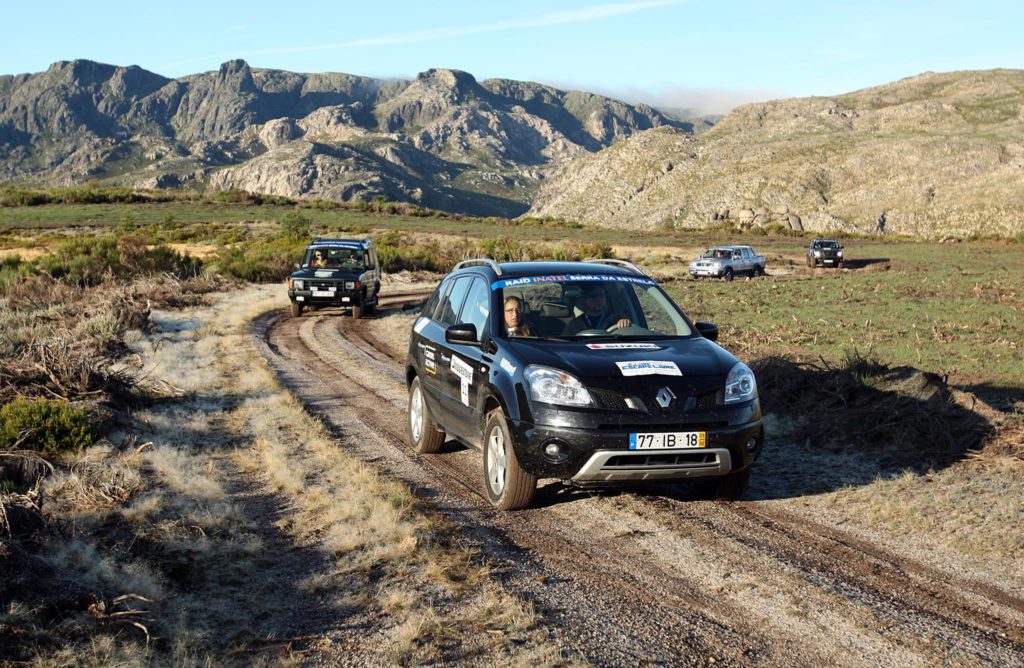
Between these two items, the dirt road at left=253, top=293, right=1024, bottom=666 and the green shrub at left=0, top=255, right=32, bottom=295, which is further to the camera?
the green shrub at left=0, top=255, right=32, bottom=295

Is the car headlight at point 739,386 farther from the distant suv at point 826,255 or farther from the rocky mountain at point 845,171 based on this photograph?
the rocky mountain at point 845,171

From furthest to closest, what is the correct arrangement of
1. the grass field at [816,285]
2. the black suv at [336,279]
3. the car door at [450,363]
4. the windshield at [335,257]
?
1. the windshield at [335,257]
2. the black suv at [336,279]
3. the grass field at [816,285]
4. the car door at [450,363]

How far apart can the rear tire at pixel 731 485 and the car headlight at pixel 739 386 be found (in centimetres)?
60

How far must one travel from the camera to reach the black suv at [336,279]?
2286 centimetres

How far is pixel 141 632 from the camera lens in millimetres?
4500

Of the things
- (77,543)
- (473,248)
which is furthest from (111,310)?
(473,248)

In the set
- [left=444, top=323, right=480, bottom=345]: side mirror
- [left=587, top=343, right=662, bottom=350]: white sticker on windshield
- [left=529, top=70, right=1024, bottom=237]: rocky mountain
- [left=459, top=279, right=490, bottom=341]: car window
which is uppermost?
[left=529, top=70, right=1024, bottom=237]: rocky mountain

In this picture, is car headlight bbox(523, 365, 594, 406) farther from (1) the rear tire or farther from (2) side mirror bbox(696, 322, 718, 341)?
(2) side mirror bbox(696, 322, 718, 341)

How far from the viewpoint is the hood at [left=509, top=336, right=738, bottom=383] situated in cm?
648

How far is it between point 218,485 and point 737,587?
14.5 ft

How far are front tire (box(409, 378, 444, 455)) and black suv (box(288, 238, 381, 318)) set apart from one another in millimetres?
13818

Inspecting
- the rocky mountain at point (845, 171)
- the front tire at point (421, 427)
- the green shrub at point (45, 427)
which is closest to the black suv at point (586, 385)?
the front tire at point (421, 427)

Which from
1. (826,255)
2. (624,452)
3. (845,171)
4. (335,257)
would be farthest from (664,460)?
(845,171)

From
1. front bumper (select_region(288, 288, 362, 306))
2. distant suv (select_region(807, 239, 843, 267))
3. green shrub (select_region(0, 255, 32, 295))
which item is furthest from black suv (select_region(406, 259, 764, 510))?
distant suv (select_region(807, 239, 843, 267))
